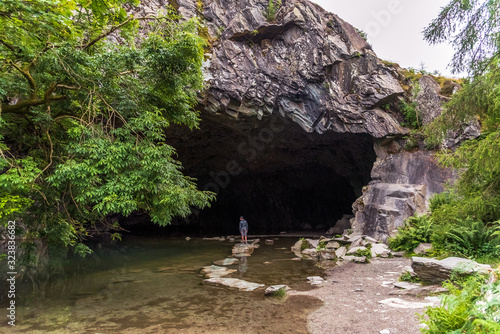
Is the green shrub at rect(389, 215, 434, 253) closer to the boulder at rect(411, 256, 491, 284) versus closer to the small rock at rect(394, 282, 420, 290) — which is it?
the boulder at rect(411, 256, 491, 284)

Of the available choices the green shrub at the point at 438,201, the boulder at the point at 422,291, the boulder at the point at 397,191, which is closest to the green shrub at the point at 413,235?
the green shrub at the point at 438,201

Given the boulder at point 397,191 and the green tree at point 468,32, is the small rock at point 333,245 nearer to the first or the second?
the boulder at point 397,191

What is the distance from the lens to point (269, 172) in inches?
1232

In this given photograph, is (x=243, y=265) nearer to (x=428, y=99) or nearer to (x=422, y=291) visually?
(x=422, y=291)

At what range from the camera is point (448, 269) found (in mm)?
6223

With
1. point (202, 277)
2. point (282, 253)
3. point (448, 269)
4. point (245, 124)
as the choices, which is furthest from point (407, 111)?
point (202, 277)

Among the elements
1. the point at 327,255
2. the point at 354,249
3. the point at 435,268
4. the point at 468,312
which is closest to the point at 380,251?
the point at 354,249

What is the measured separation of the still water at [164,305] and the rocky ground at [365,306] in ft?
1.47

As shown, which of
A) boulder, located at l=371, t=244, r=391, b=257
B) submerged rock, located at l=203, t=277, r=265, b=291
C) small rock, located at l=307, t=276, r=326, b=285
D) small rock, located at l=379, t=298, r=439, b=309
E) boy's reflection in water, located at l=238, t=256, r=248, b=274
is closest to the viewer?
small rock, located at l=379, t=298, r=439, b=309

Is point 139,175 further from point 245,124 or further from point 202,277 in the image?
point 245,124

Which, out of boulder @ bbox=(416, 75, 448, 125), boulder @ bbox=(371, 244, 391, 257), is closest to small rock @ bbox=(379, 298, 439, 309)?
boulder @ bbox=(371, 244, 391, 257)

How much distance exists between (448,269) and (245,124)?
16.1m

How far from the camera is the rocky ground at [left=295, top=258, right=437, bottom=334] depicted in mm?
4836

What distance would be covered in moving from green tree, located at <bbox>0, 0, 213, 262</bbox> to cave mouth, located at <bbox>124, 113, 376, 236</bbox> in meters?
11.5
